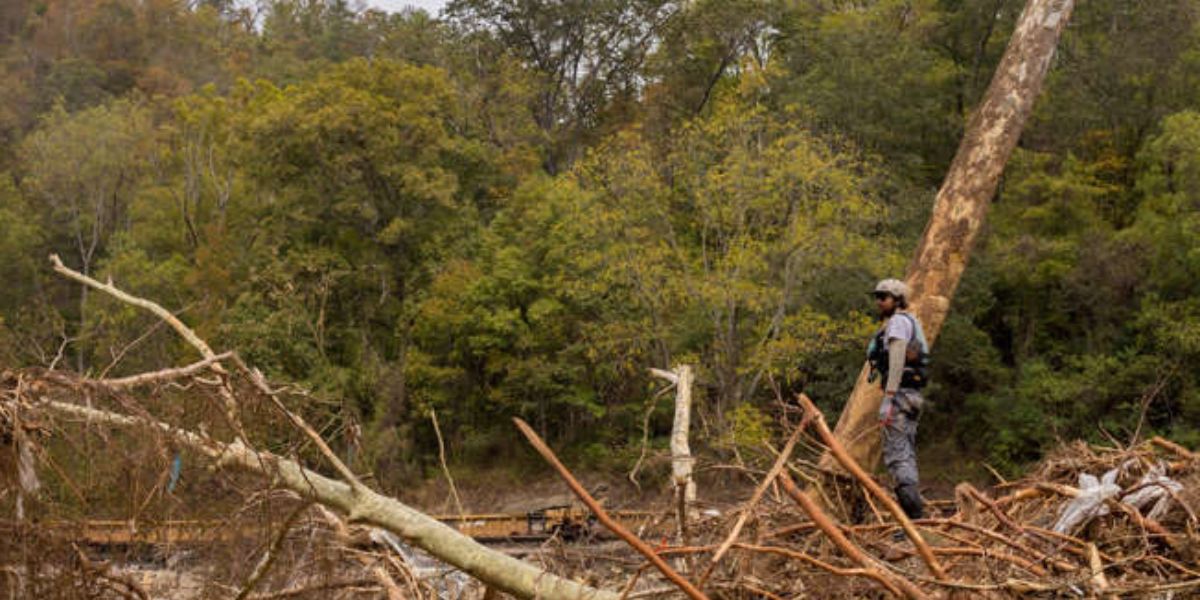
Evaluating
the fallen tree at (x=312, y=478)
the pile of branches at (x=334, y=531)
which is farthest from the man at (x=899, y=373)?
the fallen tree at (x=312, y=478)

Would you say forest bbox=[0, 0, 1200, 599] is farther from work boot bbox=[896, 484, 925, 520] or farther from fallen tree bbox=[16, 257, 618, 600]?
fallen tree bbox=[16, 257, 618, 600]

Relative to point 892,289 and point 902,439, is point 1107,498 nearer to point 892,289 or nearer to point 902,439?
point 902,439

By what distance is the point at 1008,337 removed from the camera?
27031 millimetres

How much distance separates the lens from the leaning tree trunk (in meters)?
6.32

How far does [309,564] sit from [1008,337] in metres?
25.0

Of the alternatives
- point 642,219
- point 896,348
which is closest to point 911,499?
point 896,348

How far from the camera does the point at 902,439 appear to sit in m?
5.69

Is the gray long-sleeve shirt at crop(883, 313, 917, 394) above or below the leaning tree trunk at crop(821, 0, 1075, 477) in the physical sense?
below

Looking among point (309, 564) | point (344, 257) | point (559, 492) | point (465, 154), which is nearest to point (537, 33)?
point (465, 154)

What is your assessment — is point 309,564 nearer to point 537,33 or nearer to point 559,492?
point 559,492

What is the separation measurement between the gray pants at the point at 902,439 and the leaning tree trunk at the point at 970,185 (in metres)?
0.42

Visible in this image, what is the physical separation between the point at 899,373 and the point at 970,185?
4.43ft

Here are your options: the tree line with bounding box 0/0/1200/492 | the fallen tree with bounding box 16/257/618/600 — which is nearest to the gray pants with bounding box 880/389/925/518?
the fallen tree with bounding box 16/257/618/600

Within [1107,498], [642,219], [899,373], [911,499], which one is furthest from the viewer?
A: [642,219]
